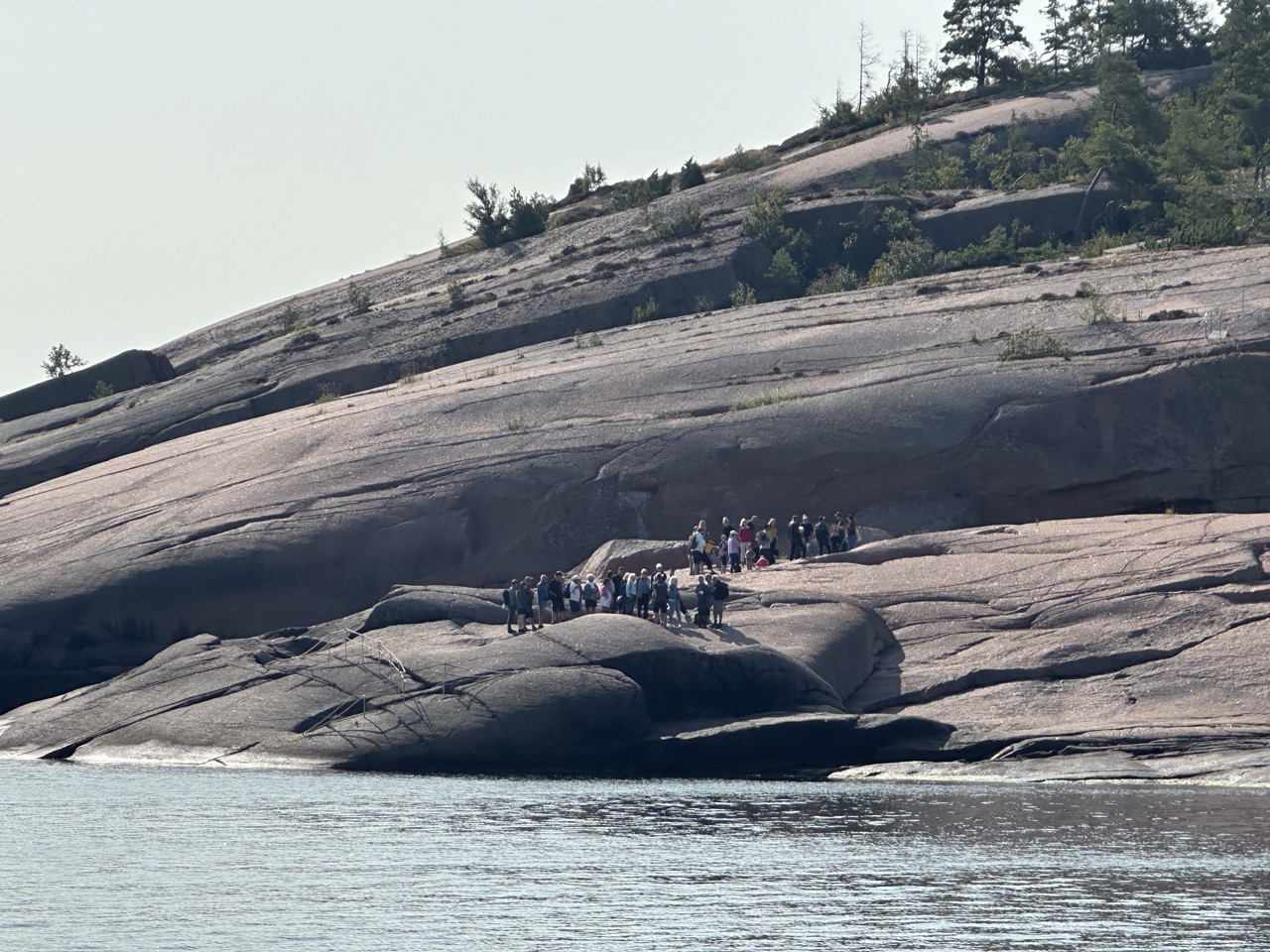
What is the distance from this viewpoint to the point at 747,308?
52.3 metres

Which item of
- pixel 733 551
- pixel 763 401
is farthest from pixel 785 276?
pixel 733 551

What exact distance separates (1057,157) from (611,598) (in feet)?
117

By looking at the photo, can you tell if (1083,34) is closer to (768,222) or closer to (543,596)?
(768,222)

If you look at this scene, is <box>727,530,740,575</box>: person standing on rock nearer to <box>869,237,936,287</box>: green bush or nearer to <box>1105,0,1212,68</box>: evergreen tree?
<box>869,237,936,287</box>: green bush

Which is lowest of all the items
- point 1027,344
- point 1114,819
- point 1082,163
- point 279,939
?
point 1114,819

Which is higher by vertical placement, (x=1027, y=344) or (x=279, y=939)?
(x=1027, y=344)

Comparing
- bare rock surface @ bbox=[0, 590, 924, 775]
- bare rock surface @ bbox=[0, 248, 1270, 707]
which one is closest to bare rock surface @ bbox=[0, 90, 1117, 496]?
bare rock surface @ bbox=[0, 248, 1270, 707]

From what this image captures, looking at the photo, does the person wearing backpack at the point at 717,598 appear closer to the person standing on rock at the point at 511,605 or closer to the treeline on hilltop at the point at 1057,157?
the person standing on rock at the point at 511,605

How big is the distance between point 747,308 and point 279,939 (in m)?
35.5

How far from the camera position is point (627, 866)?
22969mm

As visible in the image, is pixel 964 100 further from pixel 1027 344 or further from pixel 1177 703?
pixel 1177 703

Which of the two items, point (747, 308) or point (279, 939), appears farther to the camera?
point (747, 308)

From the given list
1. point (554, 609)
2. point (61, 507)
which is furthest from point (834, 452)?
point (61, 507)

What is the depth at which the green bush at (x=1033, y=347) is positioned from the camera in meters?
42.3
